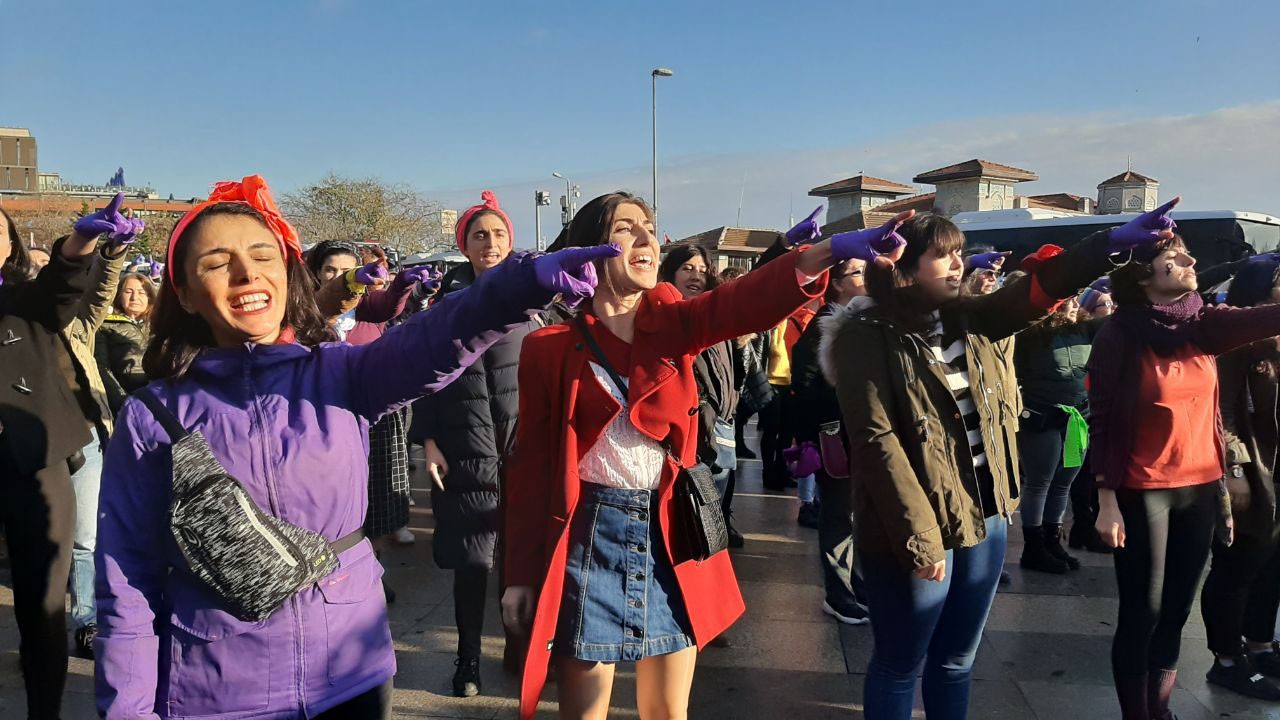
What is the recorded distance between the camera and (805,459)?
4.62m

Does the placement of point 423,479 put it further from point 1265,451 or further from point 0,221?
point 1265,451

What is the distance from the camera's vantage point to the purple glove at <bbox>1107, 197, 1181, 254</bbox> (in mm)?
2125

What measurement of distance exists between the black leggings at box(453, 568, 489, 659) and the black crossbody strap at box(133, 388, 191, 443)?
2108mm

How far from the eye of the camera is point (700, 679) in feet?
12.2

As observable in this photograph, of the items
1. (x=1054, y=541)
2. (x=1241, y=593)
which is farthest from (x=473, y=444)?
(x=1054, y=541)

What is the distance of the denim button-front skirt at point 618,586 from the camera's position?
2.18 meters

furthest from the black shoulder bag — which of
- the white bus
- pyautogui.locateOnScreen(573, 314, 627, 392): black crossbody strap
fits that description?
the white bus

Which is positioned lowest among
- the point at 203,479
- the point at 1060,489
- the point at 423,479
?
the point at 423,479

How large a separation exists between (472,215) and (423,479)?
15.4 ft

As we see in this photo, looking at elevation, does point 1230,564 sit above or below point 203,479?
below

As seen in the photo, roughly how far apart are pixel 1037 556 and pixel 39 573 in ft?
17.2

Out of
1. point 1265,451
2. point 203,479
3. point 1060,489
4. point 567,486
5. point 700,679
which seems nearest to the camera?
point 203,479

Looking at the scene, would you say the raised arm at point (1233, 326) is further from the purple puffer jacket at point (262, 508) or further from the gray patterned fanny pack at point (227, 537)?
the gray patterned fanny pack at point (227, 537)

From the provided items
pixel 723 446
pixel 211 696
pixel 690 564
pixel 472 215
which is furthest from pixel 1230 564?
pixel 211 696
